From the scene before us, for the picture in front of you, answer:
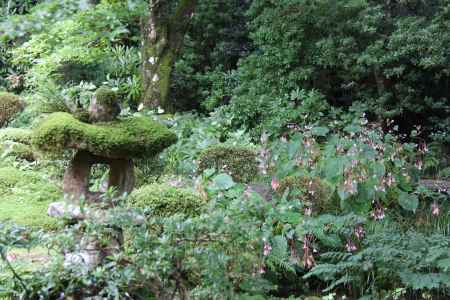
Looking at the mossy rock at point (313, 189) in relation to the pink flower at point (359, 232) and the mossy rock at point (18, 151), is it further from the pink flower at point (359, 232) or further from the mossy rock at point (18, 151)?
the mossy rock at point (18, 151)

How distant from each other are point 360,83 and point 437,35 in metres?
1.74

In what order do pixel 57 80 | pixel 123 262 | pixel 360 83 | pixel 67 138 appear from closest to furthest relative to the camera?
1. pixel 123 262
2. pixel 67 138
3. pixel 360 83
4. pixel 57 80

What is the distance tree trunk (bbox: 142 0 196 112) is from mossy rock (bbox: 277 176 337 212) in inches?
151

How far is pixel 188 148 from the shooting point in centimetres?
686

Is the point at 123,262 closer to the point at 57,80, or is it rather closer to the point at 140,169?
the point at 140,169

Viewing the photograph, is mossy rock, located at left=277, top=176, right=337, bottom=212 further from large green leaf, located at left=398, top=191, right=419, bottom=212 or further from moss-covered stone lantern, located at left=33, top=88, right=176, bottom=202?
moss-covered stone lantern, located at left=33, top=88, right=176, bottom=202

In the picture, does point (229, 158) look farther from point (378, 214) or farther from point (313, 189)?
point (378, 214)

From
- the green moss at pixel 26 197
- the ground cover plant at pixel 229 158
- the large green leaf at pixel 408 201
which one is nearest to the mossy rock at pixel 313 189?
the ground cover plant at pixel 229 158

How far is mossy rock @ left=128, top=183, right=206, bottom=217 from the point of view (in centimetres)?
427

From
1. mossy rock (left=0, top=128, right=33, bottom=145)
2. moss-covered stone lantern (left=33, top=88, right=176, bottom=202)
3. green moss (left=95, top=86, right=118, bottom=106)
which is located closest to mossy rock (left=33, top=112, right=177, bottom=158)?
moss-covered stone lantern (left=33, top=88, right=176, bottom=202)

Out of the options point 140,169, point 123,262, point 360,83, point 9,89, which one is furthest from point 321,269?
point 9,89

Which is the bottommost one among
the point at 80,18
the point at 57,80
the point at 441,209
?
the point at 441,209

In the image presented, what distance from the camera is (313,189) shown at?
5223mm

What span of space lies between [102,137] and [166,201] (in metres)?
0.79
